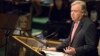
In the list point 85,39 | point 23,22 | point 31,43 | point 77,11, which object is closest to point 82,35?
point 85,39

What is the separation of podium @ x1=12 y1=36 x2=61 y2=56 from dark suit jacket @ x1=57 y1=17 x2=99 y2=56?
0.46 m

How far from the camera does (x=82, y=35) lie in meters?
3.95

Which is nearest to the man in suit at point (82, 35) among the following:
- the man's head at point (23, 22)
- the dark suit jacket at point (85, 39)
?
the dark suit jacket at point (85, 39)

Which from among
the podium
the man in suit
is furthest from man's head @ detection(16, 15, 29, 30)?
the man in suit

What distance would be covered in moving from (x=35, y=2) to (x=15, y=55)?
6.12 metres

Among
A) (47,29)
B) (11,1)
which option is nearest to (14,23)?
(47,29)

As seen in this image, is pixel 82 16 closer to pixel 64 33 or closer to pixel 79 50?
pixel 79 50

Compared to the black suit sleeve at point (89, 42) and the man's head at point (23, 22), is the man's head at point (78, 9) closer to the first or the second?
the black suit sleeve at point (89, 42)

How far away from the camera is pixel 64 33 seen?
7258 millimetres

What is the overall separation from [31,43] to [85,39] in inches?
27.7

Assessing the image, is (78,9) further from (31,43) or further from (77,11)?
(31,43)

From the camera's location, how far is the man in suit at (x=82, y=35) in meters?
3.86

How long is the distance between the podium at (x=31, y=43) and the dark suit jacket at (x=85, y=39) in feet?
1.50

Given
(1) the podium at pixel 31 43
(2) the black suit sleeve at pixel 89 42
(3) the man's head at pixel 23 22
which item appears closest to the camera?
(1) the podium at pixel 31 43
